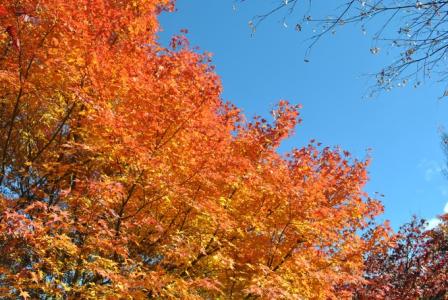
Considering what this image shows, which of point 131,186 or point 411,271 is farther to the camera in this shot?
point 411,271

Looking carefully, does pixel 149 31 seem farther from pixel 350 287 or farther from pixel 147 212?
pixel 350 287

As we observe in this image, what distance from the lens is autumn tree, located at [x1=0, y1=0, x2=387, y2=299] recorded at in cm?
845

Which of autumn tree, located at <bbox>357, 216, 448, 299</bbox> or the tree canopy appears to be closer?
the tree canopy

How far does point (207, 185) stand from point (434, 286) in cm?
1383

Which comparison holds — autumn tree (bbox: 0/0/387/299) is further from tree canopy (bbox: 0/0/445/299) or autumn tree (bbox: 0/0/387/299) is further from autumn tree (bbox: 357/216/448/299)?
autumn tree (bbox: 357/216/448/299)

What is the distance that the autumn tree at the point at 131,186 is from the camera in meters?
8.45

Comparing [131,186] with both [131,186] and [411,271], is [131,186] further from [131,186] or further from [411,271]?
[411,271]

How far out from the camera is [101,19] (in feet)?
32.3

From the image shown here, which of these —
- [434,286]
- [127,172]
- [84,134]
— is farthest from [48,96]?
[434,286]

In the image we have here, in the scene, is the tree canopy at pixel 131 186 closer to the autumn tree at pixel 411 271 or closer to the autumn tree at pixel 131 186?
the autumn tree at pixel 131 186

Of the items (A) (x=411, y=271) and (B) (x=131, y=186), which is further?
(A) (x=411, y=271)

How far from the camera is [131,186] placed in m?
9.52

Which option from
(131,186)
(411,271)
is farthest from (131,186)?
(411,271)

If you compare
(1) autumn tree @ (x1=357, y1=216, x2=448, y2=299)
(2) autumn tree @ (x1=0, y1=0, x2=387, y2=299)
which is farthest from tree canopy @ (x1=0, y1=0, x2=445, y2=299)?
(1) autumn tree @ (x1=357, y1=216, x2=448, y2=299)
